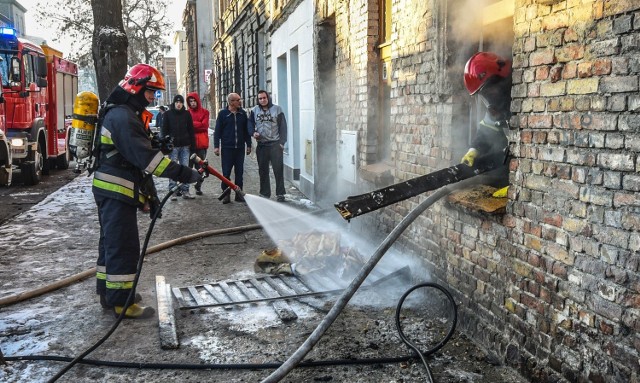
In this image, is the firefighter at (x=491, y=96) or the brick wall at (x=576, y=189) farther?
the firefighter at (x=491, y=96)

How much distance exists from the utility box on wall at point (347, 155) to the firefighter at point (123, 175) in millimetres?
2585

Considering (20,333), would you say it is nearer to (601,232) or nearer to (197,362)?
(197,362)

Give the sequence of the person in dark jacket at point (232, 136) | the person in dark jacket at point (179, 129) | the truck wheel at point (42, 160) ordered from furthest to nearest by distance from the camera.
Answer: the truck wheel at point (42, 160) < the person in dark jacket at point (232, 136) < the person in dark jacket at point (179, 129)

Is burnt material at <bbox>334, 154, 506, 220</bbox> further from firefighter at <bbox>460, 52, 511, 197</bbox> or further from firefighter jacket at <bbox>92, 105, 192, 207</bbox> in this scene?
firefighter jacket at <bbox>92, 105, 192, 207</bbox>

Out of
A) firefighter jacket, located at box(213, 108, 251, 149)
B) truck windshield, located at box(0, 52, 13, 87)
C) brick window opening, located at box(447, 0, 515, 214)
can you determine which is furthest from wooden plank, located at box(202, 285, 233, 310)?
truck windshield, located at box(0, 52, 13, 87)

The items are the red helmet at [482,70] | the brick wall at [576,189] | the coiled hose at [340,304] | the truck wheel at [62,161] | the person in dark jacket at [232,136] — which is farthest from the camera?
the truck wheel at [62,161]

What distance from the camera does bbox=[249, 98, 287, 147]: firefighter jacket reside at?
1001 cm

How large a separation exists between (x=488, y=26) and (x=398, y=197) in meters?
1.55

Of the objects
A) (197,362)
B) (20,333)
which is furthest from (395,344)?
(20,333)

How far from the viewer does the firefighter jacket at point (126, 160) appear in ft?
15.0

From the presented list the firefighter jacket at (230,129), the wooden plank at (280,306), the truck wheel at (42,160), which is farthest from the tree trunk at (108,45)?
the wooden plank at (280,306)

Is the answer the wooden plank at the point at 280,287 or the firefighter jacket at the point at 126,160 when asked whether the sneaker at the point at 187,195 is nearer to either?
the wooden plank at the point at 280,287

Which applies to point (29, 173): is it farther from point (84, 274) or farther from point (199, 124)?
point (84, 274)

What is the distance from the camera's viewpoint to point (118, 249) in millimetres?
4660
